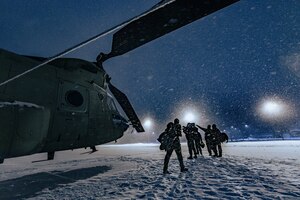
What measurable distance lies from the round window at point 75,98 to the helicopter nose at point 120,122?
5.90ft

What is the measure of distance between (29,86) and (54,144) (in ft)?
5.22

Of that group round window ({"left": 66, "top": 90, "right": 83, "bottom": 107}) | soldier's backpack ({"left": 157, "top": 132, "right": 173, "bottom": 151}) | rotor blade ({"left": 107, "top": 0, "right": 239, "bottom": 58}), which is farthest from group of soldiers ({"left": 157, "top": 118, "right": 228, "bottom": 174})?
rotor blade ({"left": 107, "top": 0, "right": 239, "bottom": 58})

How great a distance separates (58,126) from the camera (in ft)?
17.6

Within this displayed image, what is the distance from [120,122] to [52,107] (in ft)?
10.3

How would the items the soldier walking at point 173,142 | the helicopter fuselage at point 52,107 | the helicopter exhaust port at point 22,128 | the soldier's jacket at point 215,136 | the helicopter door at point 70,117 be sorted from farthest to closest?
the soldier's jacket at point 215,136 → the soldier walking at point 173,142 → the helicopter door at point 70,117 → the helicopter fuselage at point 52,107 → the helicopter exhaust port at point 22,128

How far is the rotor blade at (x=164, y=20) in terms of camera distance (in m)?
3.93

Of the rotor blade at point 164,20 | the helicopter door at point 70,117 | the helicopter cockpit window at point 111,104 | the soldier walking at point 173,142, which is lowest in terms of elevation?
the soldier walking at point 173,142

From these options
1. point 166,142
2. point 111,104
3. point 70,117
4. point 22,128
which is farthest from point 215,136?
point 22,128

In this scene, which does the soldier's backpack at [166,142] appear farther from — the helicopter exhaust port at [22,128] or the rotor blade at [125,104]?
the helicopter exhaust port at [22,128]

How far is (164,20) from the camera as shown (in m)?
4.45

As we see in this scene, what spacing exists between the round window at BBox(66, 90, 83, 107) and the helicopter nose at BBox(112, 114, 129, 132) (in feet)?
5.90

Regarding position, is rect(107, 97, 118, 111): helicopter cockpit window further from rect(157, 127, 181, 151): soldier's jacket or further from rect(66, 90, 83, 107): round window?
rect(157, 127, 181, 151): soldier's jacket

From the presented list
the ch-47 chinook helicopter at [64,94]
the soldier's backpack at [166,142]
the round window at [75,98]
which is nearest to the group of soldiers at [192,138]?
the soldier's backpack at [166,142]

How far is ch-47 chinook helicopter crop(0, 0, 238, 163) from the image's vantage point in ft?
13.9
